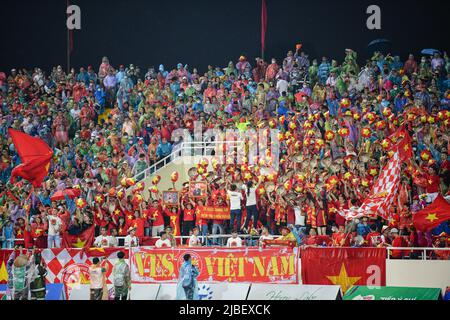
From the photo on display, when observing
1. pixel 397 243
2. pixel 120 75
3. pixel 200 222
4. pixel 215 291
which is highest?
pixel 120 75

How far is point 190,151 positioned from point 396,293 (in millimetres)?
8154

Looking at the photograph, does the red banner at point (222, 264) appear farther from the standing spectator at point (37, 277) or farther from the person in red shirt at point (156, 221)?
the person in red shirt at point (156, 221)

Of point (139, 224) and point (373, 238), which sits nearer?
point (373, 238)

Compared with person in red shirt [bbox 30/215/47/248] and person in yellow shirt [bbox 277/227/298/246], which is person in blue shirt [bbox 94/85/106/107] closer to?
person in red shirt [bbox 30/215/47/248]

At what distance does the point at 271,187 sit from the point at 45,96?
30.3ft

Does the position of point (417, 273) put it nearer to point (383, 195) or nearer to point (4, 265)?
point (383, 195)

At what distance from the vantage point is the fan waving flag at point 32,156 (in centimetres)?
1895

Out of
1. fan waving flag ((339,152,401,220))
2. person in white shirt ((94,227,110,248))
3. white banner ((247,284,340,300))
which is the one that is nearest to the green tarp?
white banner ((247,284,340,300))

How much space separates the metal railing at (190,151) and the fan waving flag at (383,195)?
13.3 feet

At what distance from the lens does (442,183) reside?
661 inches

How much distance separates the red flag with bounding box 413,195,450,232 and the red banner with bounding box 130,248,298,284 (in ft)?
7.25

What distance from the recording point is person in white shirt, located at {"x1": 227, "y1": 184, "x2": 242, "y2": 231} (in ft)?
57.8

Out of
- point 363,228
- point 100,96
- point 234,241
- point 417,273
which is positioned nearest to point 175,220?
point 234,241

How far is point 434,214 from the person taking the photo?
609 inches
